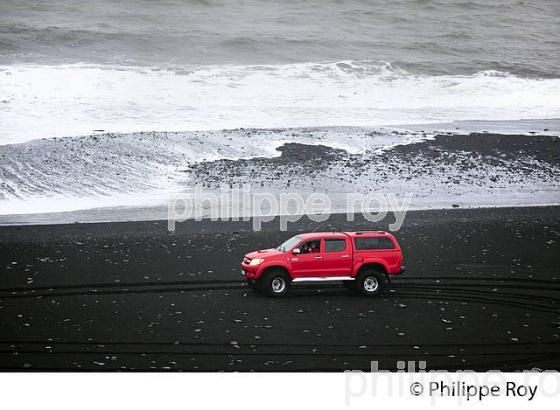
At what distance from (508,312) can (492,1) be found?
1643 inches

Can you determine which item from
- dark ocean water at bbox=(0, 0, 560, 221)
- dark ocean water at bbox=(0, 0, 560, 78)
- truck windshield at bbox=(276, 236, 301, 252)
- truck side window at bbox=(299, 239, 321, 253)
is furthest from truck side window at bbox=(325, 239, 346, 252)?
dark ocean water at bbox=(0, 0, 560, 78)

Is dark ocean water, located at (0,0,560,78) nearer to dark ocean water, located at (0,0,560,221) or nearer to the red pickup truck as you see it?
dark ocean water, located at (0,0,560,221)

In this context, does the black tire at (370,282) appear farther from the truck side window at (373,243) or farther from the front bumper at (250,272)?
the front bumper at (250,272)

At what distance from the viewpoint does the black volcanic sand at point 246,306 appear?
35.9ft

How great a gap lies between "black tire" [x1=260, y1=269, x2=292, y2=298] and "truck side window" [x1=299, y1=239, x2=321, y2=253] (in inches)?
25.0

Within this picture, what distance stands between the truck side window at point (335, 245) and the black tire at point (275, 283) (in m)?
1.01

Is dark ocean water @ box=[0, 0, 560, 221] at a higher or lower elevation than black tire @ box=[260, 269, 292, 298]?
higher

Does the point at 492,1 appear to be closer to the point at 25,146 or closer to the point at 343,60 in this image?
the point at 343,60

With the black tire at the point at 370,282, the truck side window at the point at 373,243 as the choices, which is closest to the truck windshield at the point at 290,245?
the truck side window at the point at 373,243

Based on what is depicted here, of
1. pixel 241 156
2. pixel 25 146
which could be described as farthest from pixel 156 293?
pixel 25 146

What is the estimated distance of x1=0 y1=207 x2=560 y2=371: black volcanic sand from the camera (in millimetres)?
10945

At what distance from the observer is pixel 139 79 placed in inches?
1532

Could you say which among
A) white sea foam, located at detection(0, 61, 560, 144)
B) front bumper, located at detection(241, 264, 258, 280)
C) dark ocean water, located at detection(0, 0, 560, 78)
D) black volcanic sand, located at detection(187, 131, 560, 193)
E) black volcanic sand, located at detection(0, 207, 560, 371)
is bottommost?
black volcanic sand, located at detection(0, 207, 560, 371)

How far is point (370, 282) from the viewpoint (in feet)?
47.4
